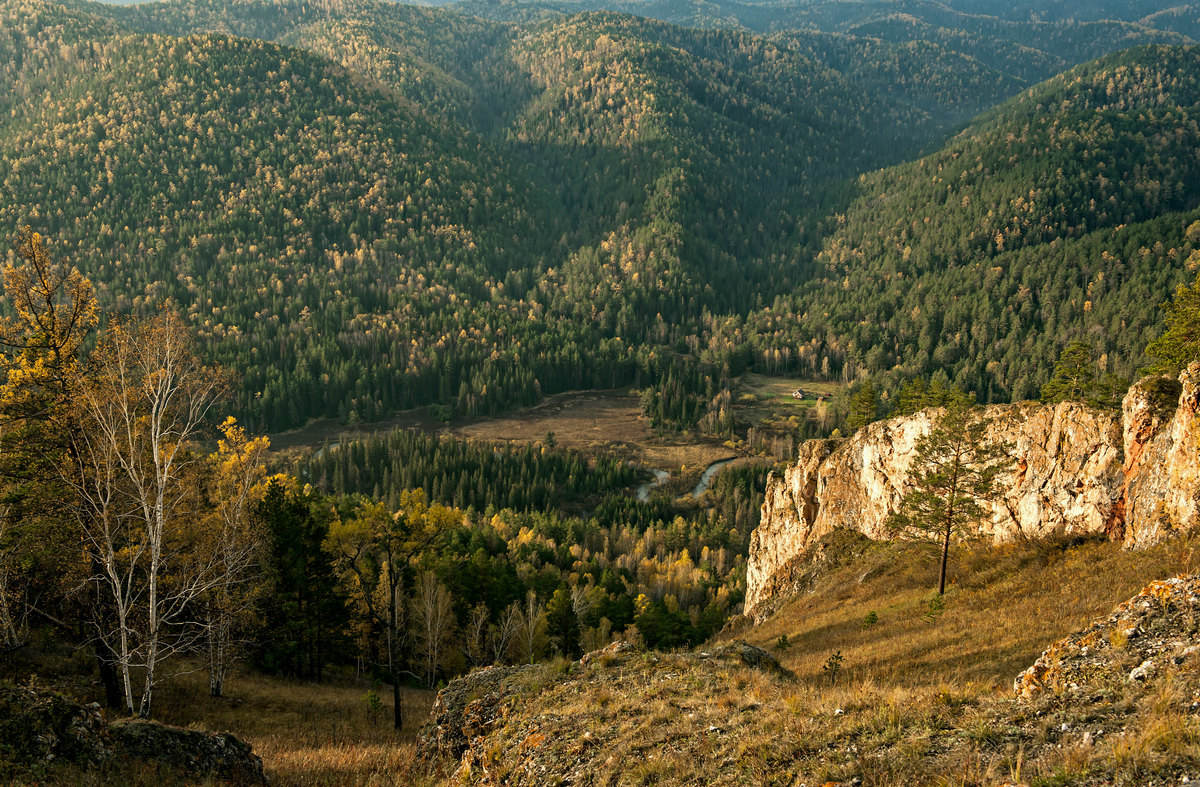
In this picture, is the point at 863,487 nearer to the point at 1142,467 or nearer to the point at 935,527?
the point at 935,527

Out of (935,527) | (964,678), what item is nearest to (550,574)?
(935,527)

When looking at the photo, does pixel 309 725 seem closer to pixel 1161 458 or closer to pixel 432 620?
pixel 432 620

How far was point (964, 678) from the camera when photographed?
21797 mm

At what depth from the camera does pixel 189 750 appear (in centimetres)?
1633

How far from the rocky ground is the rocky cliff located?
20.2 m

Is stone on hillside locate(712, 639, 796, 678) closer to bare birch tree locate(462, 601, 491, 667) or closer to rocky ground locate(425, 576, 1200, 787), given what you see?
rocky ground locate(425, 576, 1200, 787)

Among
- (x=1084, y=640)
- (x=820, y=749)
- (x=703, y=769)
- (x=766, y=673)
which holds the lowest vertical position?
(x=766, y=673)

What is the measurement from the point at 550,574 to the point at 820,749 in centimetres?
6660

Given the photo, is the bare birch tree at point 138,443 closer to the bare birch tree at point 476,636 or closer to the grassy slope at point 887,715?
the grassy slope at point 887,715

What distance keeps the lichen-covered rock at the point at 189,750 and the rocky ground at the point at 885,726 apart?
5.58m

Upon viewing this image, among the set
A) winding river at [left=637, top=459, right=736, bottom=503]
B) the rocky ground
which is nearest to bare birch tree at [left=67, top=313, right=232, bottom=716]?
the rocky ground

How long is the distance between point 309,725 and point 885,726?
2611 cm

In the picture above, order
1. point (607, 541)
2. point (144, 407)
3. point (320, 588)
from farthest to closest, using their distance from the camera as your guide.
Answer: point (607, 541)
point (320, 588)
point (144, 407)

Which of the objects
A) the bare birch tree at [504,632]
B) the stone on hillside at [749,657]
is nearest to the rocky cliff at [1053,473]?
the stone on hillside at [749,657]
